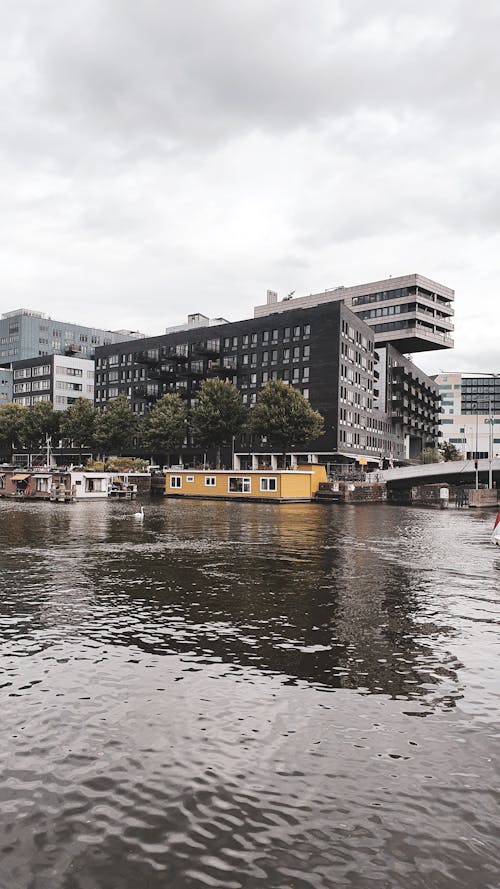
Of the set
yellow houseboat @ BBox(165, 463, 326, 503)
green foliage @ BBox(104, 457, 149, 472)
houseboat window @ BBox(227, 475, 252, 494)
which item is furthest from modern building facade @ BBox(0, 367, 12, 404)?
houseboat window @ BBox(227, 475, 252, 494)

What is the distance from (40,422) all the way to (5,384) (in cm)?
6188

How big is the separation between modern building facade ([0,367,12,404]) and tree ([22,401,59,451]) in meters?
51.0

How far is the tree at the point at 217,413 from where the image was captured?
108 metres

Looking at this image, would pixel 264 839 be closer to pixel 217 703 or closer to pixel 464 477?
pixel 217 703

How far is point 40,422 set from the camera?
142125mm

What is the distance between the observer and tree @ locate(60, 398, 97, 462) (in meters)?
133

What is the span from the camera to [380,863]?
23.6ft

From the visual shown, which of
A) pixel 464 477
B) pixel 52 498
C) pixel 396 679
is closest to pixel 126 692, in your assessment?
pixel 396 679

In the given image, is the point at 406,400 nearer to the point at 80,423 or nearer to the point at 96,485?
the point at 80,423

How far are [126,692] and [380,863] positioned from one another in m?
6.32

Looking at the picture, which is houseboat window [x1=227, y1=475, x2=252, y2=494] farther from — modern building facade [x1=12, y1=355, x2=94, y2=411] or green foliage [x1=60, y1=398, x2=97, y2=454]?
modern building facade [x1=12, y1=355, x2=94, y2=411]

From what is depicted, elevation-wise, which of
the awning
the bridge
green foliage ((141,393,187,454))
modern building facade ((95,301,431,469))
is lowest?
the bridge

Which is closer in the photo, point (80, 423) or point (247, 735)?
point (247, 735)

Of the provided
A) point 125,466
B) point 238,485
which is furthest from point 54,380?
point 238,485
